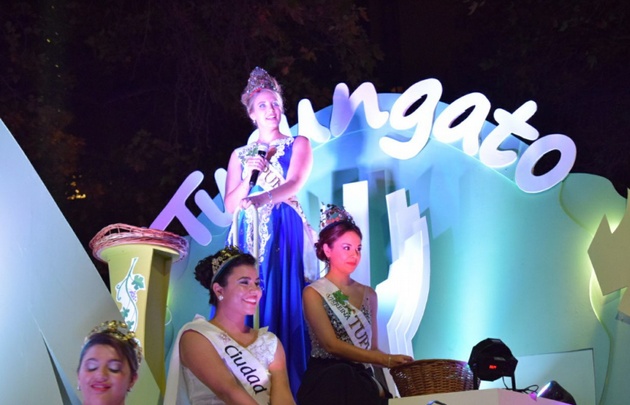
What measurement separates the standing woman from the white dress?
4.42 feet

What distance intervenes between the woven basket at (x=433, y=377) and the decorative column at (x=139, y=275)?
2.18m

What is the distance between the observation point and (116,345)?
4312 mm

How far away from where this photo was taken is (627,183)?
33.6 ft

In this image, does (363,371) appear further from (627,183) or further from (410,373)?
(627,183)

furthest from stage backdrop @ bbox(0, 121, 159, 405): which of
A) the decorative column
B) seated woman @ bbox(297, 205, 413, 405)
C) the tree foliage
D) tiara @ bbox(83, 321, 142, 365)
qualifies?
the tree foliage

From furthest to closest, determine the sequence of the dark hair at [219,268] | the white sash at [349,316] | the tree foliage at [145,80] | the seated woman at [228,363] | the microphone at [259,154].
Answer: the tree foliage at [145,80] < the microphone at [259,154] < the white sash at [349,316] < the dark hair at [219,268] < the seated woman at [228,363]

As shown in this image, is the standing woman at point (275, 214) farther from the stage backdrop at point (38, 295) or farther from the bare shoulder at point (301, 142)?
the stage backdrop at point (38, 295)

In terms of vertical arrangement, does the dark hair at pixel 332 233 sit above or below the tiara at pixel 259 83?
below

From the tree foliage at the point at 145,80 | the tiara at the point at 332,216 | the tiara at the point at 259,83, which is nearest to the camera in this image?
the tiara at the point at 332,216

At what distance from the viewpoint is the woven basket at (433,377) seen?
4.94 m

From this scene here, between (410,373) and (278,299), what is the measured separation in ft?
4.97

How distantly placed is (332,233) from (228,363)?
1.44 meters

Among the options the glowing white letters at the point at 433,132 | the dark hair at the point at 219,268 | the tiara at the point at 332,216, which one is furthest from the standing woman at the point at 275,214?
the dark hair at the point at 219,268

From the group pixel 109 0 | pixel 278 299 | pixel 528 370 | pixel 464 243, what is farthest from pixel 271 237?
pixel 109 0
